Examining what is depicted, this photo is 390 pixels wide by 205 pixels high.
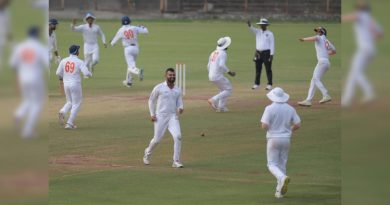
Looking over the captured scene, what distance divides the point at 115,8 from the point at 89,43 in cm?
2379

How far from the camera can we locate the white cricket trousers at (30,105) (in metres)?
2.79

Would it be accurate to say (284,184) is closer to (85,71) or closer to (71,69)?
(85,71)

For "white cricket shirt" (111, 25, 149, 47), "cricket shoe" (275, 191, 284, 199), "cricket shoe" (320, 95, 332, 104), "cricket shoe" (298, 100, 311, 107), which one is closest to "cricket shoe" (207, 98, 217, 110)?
"cricket shoe" (298, 100, 311, 107)


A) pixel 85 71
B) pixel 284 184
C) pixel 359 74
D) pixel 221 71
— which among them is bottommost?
pixel 284 184

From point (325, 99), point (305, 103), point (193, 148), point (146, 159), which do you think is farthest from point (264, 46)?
point (146, 159)

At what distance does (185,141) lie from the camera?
18.1 metres

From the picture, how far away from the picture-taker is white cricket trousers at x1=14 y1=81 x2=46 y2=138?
9.16ft

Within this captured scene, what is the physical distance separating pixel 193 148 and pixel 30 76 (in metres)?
14.5

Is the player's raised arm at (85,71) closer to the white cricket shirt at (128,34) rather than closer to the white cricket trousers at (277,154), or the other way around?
the white cricket trousers at (277,154)

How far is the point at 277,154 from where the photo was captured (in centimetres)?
1212

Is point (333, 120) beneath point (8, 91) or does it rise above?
beneath

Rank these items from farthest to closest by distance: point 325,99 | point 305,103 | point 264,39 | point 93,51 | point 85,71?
point 93,51 < point 264,39 < point 325,99 < point 305,103 < point 85,71

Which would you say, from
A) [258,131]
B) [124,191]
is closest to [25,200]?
[124,191]

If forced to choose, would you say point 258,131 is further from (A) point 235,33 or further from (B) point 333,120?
(A) point 235,33
